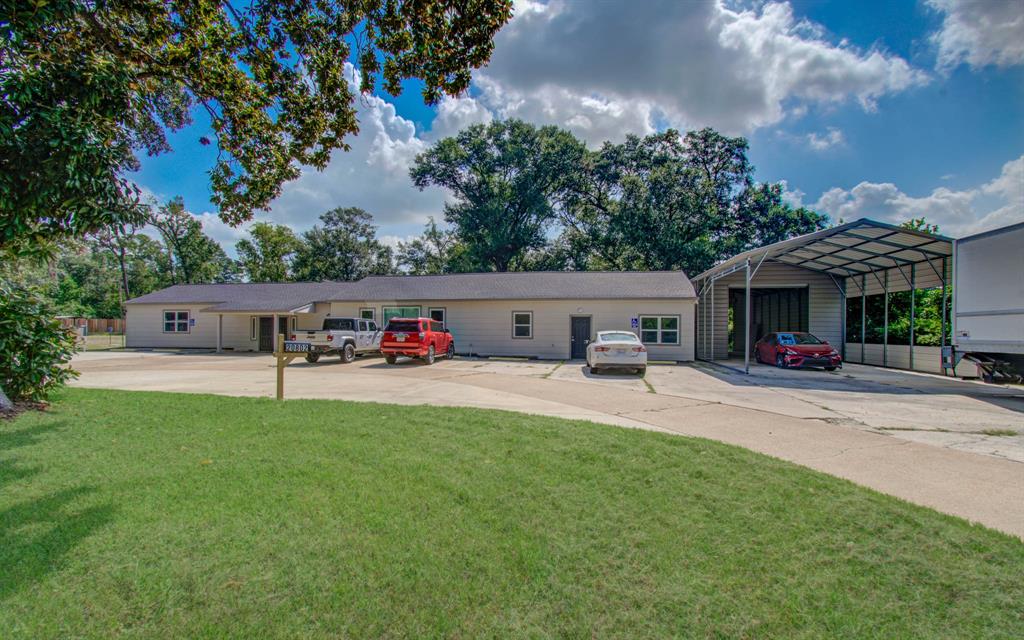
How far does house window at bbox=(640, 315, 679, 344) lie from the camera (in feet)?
67.9

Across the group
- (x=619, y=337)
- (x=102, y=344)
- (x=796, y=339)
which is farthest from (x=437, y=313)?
(x=102, y=344)

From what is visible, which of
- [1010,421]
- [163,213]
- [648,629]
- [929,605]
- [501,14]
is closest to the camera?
[648,629]

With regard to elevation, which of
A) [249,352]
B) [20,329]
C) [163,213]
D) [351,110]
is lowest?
[249,352]

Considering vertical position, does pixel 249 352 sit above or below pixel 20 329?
below

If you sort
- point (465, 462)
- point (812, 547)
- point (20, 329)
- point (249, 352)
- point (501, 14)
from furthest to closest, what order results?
1. point (249, 352)
2. point (20, 329)
3. point (501, 14)
4. point (465, 462)
5. point (812, 547)

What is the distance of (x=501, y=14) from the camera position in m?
6.26

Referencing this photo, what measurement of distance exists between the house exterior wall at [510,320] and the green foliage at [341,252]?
834 inches

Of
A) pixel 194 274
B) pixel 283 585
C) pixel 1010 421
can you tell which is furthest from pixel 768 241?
pixel 194 274

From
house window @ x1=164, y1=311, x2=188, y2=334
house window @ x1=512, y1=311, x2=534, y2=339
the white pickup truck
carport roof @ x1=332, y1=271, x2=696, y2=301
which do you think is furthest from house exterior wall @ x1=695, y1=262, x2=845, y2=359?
house window @ x1=164, y1=311, x2=188, y2=334

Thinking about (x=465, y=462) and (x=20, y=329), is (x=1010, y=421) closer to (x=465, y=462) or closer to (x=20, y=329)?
(x=465, y=462)

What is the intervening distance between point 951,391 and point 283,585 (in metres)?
15.4

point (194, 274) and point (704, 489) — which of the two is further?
point (194, 274)

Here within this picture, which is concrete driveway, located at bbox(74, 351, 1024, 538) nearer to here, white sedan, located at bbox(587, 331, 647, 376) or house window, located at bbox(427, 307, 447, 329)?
white sedan, located at bbox(587, 331, 647, 376)

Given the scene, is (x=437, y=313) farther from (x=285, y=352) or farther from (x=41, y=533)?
(x=41, y=533)
